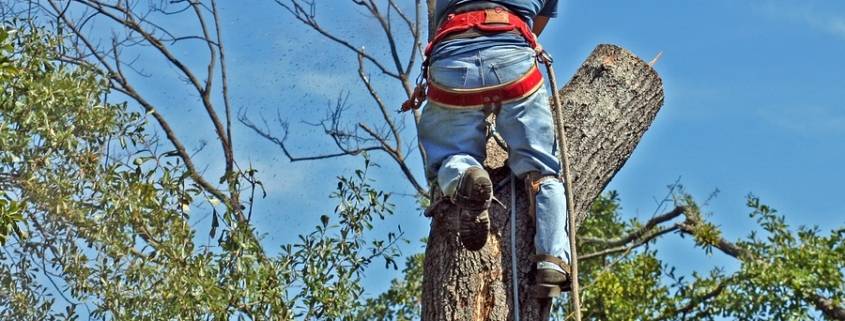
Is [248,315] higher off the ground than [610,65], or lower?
lower

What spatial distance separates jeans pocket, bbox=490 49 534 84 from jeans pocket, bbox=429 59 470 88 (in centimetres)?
10

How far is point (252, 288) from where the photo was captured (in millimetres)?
→ 5730

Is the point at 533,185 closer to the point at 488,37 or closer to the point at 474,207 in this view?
the point at 474,207

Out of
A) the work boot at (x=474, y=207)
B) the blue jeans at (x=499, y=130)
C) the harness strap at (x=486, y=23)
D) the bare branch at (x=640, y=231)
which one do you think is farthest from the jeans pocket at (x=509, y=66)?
the bare branch at (x=640, y=231)

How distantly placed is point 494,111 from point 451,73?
197mm

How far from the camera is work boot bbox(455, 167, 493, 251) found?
4.26m

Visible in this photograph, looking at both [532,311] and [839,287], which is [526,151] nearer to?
[532,311]

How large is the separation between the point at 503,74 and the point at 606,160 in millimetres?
656

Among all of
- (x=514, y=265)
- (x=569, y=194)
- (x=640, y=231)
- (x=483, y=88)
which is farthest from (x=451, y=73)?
(x=640, y=231)

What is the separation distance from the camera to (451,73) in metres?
4.65

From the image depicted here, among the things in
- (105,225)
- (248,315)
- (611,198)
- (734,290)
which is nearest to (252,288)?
(248,315)

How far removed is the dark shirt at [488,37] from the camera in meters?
4.65

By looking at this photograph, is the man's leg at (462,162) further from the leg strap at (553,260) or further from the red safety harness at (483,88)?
the leg strap at (553,260)

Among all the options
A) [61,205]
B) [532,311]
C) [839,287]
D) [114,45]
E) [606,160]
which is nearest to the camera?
[532,311]
